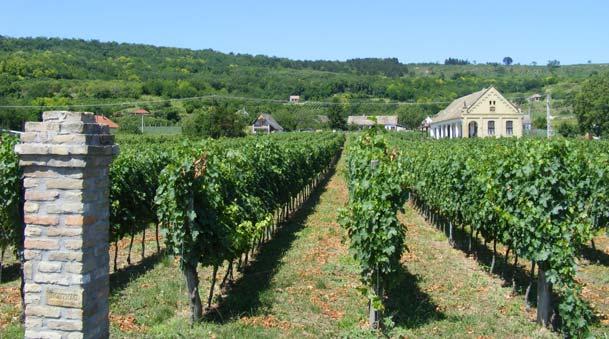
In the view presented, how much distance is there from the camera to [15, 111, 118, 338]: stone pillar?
5.41m

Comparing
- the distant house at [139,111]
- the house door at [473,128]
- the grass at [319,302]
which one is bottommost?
the grass at [319,302]

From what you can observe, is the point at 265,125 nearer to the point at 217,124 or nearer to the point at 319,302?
A: the point at 217,124

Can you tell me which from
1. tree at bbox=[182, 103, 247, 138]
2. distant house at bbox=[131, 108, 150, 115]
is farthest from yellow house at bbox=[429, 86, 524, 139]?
distant house at bbox=[131, 108, 150, 115]

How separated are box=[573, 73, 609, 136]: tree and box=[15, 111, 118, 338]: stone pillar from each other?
3279 inches

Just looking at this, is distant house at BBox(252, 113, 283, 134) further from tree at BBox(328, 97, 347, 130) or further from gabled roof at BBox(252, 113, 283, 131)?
tree at BBox(328, 97, 347, 130)

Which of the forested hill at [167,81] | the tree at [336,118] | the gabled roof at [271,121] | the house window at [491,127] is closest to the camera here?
the house window at [491,127]

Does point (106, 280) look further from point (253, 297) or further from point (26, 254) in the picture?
point (253, 297)

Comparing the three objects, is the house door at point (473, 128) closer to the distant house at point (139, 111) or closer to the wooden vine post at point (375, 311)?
the distant house at point (139, 111)

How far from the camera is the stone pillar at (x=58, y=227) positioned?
541 centimetres

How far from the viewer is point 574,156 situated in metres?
11.2

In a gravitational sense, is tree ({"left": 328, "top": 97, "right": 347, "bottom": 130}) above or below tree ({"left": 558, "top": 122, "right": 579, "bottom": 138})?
above

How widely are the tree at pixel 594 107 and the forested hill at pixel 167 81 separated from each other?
35177 mm

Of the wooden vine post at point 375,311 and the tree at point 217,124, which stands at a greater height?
the tree at point 217,124

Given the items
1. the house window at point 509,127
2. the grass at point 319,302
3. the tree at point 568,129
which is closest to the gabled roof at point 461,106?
the house window at point 509,127
